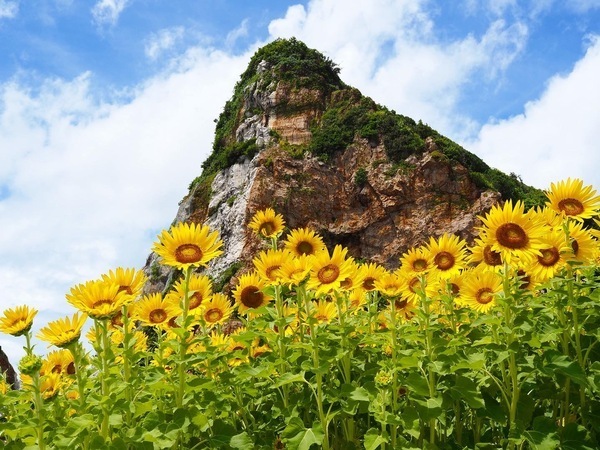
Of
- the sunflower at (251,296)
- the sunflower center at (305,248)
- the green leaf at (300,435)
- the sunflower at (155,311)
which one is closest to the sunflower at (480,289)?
the sunflower center at (305,248)

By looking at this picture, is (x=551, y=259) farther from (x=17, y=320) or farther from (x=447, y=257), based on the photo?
(x=17, y=320)

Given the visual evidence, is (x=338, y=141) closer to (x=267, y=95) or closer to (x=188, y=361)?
(x=267, y=95)

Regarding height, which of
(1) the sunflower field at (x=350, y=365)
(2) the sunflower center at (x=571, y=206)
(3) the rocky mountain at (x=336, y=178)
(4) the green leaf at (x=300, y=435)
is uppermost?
(3) the rocky mountain at (x=336, y=178)

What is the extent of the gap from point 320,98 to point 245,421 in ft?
130

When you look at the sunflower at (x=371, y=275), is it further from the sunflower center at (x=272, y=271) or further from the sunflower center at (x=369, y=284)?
the sunflower center at (x=272, y=271)

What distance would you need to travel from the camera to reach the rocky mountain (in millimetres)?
33750

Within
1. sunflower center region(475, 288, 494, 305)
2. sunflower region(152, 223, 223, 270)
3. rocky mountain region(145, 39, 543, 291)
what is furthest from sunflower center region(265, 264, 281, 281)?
rocky mountain region(145, 39, 543, 291)

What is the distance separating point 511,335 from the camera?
11.3ft

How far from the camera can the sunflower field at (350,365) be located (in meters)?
3.46

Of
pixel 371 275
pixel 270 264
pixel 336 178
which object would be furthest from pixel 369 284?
pixel 336 178

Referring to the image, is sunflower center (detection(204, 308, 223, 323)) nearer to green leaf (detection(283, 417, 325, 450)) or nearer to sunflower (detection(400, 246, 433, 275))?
sunflower (detection(400, 246, 433, 275))

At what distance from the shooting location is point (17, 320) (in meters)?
4.42

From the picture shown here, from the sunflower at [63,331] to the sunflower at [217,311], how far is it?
122 centimetres

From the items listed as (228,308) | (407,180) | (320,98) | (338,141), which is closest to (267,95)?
(320,98)
